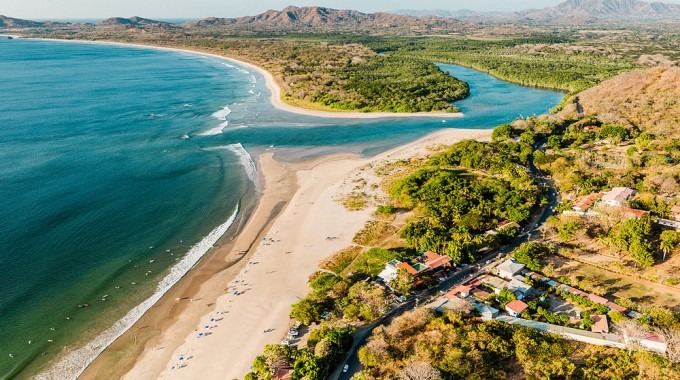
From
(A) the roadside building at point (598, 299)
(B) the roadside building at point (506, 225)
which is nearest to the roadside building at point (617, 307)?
(A) the roadside building at point (598, 299)

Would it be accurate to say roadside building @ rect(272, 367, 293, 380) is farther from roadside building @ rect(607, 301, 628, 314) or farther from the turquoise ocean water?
roadside building @ rect(607, 301, 628, 314)

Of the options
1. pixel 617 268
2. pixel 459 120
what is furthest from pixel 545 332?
pixel 459 120

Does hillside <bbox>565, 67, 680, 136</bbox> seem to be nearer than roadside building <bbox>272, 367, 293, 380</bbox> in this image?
No

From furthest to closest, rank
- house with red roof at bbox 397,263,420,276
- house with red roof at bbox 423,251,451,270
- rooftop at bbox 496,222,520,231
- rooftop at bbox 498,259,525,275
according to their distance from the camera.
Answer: rooftop at bbox 496,222,520,231
house with red roof at bbox 423,251,451,270
rooftop at bbox 498,259,525,275
house with red roof at bbox 397,263,420,276

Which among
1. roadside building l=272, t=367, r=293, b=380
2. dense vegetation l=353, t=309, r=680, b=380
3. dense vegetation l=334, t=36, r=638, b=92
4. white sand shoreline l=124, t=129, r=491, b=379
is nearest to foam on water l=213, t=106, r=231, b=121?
white sand shoreline l=124, t=129, r=491, b=379

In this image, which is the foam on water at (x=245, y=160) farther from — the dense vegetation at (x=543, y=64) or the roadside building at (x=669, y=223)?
the dense vegetation at (x=543, y=64)

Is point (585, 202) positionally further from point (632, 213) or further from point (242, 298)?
point (242, 298)

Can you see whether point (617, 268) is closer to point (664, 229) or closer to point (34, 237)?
point (664, 229)
